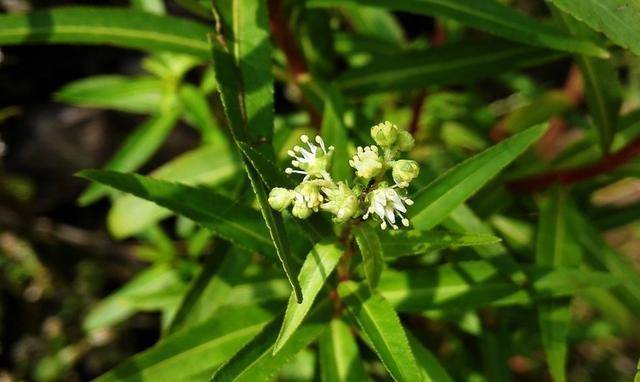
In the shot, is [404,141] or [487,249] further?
[487,249]

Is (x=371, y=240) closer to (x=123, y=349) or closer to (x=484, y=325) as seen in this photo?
(x=484, y=325)

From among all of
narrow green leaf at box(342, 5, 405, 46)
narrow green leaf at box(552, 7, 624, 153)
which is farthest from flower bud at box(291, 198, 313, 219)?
narrow green leaf at box(342, 5, 405, 46)

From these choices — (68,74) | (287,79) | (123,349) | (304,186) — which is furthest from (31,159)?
(304,186)

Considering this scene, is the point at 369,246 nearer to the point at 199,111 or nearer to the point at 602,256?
the point at 602,256

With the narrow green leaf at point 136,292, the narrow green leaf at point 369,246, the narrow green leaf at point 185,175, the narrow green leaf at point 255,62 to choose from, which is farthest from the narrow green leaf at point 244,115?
the narrow green leaf at point 136,292

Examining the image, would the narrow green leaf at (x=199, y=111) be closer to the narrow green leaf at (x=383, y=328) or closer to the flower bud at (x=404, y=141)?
the narrow green leaf at (x=383, y=328)

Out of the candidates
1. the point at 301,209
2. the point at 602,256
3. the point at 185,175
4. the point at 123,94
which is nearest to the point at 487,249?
the point at 602,256
